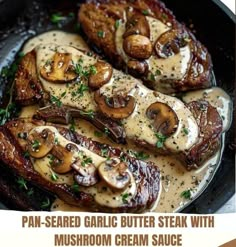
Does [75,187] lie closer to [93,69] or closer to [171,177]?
[171,177]

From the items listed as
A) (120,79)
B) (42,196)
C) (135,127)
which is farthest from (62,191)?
(120,79)

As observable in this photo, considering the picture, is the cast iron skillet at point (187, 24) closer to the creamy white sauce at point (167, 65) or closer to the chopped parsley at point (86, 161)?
the creamy white sauce at point (167, 65)

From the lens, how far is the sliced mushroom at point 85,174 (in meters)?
3.32

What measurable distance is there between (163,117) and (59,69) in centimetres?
70

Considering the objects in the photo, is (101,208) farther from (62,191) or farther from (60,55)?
(60,55)

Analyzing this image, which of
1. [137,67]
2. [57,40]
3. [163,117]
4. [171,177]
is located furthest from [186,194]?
[57,40]

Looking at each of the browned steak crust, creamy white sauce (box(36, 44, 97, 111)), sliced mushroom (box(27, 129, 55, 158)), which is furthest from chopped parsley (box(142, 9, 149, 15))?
sliced mushroom (box(27, 129, 55, 158))

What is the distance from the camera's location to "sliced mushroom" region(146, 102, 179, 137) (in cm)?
354

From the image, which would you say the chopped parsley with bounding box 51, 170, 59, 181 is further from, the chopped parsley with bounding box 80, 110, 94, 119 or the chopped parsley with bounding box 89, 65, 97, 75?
the chopped parsley with bounding box 89, 65, 97, 75

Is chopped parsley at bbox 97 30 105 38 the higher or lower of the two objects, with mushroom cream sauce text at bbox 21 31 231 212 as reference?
higher

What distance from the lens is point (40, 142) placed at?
3465 mm

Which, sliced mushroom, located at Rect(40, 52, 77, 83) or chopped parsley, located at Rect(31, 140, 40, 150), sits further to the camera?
sliced mushroom, located at Rect(40, 52, 77, 83)

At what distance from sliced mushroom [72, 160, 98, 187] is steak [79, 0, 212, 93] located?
77cm

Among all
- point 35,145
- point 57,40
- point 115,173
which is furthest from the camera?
point 57,40
